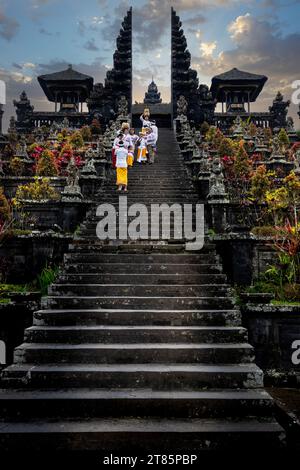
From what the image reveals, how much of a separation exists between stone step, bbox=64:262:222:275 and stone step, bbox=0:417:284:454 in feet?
10.8

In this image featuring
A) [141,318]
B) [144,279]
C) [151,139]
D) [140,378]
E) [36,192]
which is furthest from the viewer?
[151,139]

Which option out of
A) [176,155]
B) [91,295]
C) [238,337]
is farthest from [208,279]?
[176,155]

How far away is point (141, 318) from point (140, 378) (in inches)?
49.0

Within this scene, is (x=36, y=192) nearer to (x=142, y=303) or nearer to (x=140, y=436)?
(x=142, y=303)

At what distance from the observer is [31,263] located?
25.0 ft

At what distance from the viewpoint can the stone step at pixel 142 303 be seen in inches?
243

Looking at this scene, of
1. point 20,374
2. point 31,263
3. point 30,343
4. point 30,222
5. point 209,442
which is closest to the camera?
point 209,442

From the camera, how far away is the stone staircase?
3920mm

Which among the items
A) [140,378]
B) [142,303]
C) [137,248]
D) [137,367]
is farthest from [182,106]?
[140,378]

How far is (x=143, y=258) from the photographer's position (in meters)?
7.48

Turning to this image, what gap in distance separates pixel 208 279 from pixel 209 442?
3.29 m

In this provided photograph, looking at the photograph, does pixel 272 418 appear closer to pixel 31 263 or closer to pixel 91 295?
pixel 91 295

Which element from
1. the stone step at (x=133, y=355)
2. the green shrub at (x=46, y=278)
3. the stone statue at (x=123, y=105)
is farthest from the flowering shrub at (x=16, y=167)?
the stone step at (x=133, y=355)

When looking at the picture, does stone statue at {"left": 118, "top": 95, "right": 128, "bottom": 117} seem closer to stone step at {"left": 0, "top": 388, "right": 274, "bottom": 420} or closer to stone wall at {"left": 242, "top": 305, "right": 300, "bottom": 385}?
stone wall at {"left": 242, "top": 305, "right": 300, "bottom": 385}
